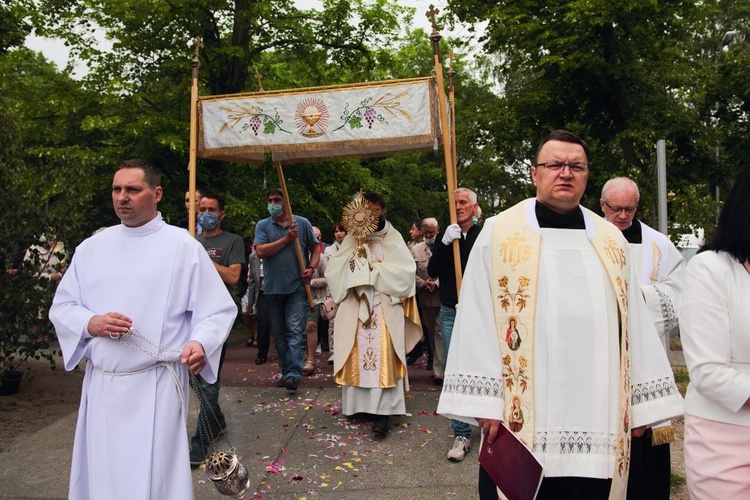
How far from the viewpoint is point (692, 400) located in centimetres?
300

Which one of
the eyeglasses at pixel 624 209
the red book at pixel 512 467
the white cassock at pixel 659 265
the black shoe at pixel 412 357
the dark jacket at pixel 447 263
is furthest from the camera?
the black shoe at pixel 412 357

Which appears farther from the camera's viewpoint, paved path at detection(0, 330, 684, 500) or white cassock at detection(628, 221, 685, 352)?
paved path at detection(0, 330, 684, 500)

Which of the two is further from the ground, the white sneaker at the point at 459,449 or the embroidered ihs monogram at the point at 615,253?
the embroidered ihs monogram at the point at 615,253

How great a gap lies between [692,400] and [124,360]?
2.62 meters

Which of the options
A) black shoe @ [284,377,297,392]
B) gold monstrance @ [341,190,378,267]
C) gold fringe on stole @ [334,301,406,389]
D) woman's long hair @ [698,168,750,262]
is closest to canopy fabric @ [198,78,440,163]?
gold monstrance @ [341,190,378,267]

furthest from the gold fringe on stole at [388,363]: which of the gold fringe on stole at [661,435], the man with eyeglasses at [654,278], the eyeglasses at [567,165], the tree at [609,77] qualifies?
the tree at [609,77]

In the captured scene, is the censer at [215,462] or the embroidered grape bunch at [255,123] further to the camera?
the embroidered grape bunch at [255,123]

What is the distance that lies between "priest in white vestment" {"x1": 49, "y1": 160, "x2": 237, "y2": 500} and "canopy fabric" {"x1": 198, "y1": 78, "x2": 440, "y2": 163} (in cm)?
306

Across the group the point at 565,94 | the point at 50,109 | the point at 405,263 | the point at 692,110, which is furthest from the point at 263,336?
the point at 692,110

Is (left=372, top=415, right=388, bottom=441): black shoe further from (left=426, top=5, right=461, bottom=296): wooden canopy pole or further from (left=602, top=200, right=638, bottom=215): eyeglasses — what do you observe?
(left=602, top=200, right=638, bottom=215): eyeglasses

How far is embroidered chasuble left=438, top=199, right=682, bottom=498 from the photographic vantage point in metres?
3.09

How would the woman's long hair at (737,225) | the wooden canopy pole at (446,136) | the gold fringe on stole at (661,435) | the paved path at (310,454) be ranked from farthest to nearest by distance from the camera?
the wooden canopy pole at (446,136) → the paved path at (310,454) → the gold fringe on stole at (661,435) → the woman's long hair at (737,225)

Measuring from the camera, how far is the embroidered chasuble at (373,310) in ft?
22.1

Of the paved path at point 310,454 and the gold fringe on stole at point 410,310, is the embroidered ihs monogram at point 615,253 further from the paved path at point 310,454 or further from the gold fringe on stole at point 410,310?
the gold fringe on stole at point 410,310
